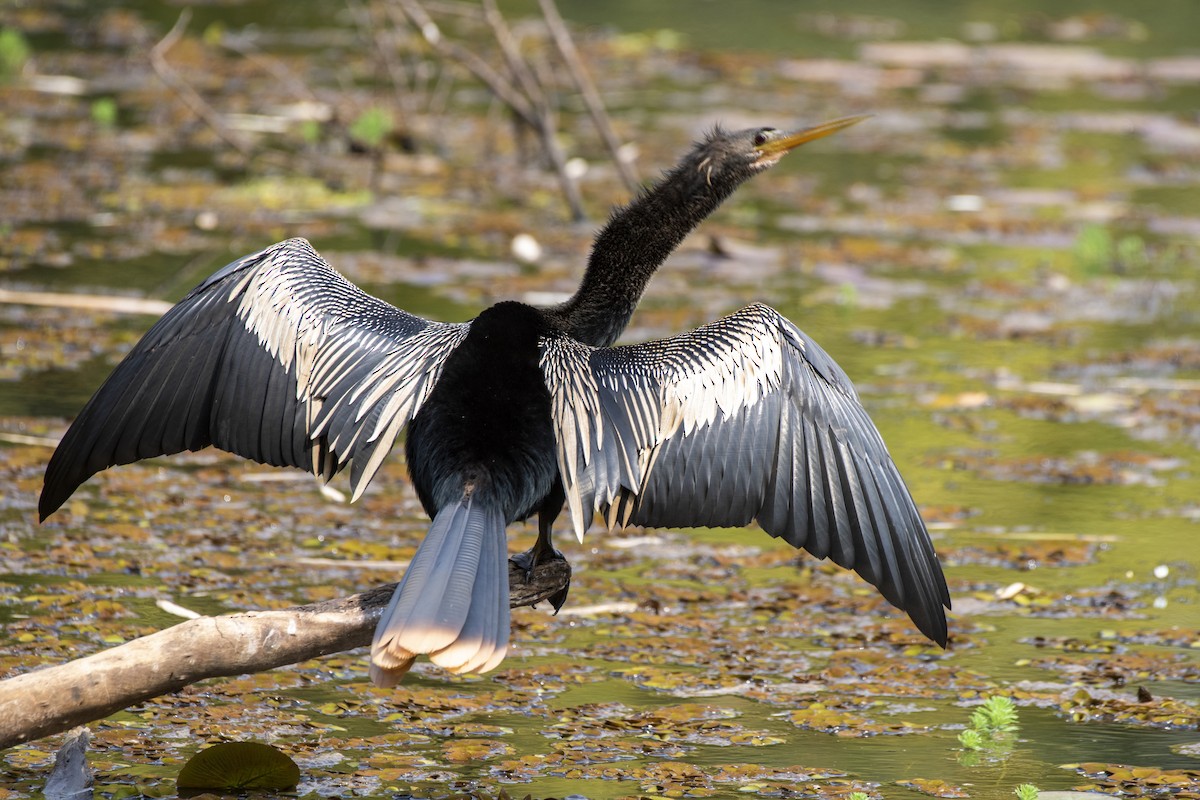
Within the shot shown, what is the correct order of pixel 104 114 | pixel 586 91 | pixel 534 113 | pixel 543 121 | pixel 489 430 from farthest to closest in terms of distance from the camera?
pixel 104 114 < pixel 534 113 < pixel 543 121 < pixel 586 91 < pixel 489 430

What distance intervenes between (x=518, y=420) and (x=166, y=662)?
1078mm

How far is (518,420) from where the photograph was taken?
427cm

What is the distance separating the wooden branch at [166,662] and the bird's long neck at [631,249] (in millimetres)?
1417

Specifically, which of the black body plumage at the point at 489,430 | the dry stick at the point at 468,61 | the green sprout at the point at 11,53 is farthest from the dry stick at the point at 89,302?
the green sprout at the point at 11,53

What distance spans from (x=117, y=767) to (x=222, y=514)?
6.87 ft

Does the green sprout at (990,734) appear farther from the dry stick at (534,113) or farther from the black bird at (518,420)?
the dry stick at (534,113)

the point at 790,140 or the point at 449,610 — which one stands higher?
the point at 790,140

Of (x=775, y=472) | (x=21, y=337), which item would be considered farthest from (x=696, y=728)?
(x=21, y=337)

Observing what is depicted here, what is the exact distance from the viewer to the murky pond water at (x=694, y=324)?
462cm

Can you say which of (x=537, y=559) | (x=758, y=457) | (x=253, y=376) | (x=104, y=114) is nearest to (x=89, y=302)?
(x=253, y=376)

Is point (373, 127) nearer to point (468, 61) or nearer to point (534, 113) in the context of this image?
point (468, 61)

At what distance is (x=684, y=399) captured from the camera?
439 centimetres

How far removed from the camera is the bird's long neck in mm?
5023

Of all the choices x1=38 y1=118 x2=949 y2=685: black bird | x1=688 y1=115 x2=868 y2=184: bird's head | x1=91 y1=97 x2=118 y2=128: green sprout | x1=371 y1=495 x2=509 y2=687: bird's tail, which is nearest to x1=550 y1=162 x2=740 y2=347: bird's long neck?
x1=688 y1=115 x2=868 y2=184: bird's head
